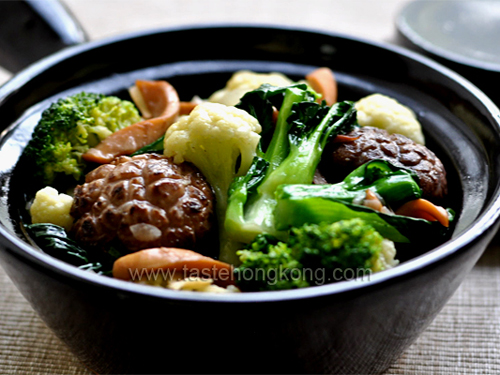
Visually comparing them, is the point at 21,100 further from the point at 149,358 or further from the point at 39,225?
the point at 149,358

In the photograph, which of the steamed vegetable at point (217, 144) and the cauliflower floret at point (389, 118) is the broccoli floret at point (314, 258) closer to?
the steamed vegetable at point (217, 144)

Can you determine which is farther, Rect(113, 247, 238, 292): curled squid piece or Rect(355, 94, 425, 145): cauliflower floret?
Rect(355, 94, 425, 145): cauliflower floret

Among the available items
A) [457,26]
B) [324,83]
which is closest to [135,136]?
[324,83]

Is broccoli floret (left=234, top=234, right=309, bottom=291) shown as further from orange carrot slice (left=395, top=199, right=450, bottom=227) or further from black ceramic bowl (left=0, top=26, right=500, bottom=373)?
orange carrot slice (left=395, top=199, right=450, bottom=227)

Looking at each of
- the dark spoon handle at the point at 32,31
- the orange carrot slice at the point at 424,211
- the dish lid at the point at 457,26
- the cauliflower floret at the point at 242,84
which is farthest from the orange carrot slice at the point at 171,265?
the dish lid at the point at 457,26

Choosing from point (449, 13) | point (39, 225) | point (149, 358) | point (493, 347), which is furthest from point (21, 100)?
point (449, 13)

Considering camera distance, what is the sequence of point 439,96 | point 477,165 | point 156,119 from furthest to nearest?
point 439,96 → point 156,119 → point 477,165

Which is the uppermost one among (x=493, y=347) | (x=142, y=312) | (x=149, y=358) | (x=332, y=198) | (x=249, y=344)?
(x=332, y=198)

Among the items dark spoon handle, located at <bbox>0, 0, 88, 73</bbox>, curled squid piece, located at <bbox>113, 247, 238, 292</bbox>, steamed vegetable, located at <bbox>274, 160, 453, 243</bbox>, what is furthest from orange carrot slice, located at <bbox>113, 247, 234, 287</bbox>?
dark spoon handle, located at <bbox>0, 0, 88, 73</bbox>
